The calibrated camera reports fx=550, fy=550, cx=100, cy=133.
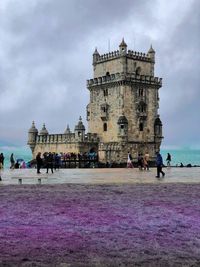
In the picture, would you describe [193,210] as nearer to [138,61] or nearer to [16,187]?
[16,187]

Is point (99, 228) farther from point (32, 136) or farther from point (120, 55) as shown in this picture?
point (32, 136)

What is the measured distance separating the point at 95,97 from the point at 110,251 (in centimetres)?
6828

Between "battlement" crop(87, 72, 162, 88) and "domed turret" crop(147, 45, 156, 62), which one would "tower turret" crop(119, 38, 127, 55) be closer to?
"battlement" crop(87, 72, 162, 88)

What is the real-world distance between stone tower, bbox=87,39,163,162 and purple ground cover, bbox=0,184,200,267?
169 ft

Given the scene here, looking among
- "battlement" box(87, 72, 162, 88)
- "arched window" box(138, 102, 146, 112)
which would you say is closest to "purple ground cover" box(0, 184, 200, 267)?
"battlement" box(87, 72, 162, 88)

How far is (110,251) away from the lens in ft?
38.3

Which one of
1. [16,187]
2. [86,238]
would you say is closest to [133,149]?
[16,187]

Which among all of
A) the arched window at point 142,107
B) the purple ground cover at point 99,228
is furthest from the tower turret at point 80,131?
the purple ground cover at point 99,228

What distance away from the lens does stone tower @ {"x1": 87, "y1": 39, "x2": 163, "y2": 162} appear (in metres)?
74.3

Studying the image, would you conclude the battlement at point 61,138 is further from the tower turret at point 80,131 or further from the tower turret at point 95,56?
the tower turret at point 95,56

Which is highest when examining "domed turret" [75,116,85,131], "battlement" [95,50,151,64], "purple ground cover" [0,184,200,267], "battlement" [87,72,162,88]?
"battlement" [95,50,151,64]

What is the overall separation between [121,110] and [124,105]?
84 cm

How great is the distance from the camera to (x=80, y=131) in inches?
3061

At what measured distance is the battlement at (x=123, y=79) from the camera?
74625mm
